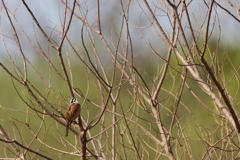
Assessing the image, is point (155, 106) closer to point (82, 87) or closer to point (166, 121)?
point (166, 121)

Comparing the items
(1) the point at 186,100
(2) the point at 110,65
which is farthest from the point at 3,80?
(2) the point at 110,65

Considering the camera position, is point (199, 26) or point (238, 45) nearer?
point (199, 26)

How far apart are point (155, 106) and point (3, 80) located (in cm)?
962

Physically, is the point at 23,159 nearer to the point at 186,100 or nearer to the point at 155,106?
the point at 155,106

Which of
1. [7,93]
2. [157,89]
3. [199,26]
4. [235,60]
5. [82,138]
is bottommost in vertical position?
[82,138]

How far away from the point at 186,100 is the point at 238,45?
10.1ft

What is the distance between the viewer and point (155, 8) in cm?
293

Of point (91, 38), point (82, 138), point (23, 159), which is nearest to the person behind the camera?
point (82, 138)

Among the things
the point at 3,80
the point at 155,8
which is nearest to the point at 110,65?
the point at 155,8

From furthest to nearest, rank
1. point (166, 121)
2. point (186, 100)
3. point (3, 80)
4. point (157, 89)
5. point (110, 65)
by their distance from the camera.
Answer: point (3, 80) → point (186, 100) → point (166, 121) → point (110, 65) → point (157, 89)

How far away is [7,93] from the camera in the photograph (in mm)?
10914

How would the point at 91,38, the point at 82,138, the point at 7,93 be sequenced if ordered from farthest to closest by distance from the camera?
the point at 7,93
the point at 91,38
the point at 82,138

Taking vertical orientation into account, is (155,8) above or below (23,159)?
above

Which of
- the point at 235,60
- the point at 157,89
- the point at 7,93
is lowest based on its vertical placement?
the point at 157,89
